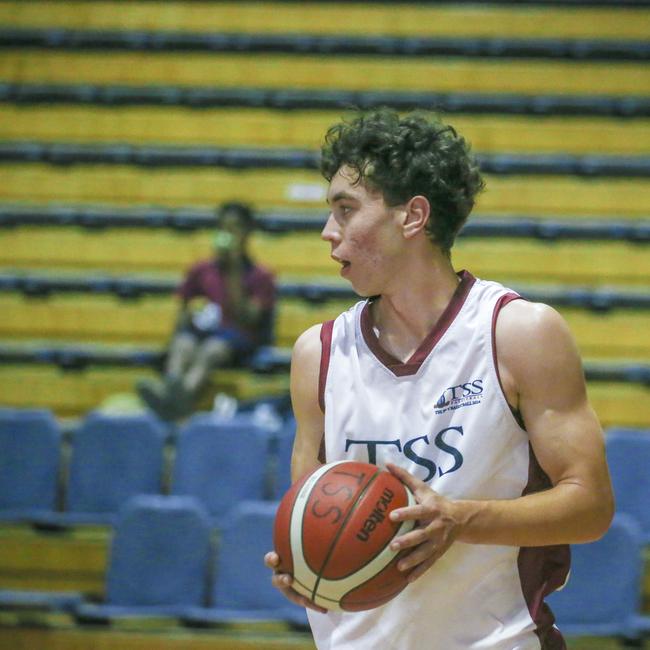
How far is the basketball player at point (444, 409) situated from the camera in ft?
6.65

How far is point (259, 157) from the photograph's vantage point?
25.7 feet

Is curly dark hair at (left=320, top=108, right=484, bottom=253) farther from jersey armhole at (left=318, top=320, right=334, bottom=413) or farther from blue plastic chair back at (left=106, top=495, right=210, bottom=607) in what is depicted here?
blue plastic chair back at (left=106, top=495, right=210, bottom=607)

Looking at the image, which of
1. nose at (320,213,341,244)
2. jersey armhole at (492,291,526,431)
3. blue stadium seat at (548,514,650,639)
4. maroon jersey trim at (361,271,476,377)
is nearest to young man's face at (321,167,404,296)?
nose at (320,213,341,244)

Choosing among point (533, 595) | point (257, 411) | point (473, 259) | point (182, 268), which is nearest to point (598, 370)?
point (473, 259)

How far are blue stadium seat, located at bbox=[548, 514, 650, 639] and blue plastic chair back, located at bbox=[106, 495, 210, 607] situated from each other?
1.47 meters

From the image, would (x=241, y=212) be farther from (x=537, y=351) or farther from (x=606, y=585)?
(x=537, y=351)

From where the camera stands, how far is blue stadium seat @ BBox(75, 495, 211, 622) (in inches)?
180

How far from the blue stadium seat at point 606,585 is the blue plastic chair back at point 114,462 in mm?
1958

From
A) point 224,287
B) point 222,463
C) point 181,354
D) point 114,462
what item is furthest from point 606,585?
point 224,287

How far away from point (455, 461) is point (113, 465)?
337 centimetres

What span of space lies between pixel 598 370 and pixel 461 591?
4391 millimetres

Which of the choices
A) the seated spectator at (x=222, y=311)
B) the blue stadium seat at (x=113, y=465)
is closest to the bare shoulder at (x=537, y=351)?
the blue stadium seat at (x=113, y=465)

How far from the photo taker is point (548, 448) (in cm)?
205

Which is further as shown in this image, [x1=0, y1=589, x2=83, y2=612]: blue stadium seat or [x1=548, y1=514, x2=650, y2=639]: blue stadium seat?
[x1=0, y1=589, x2=83, y2=612]: blue stadium seat
